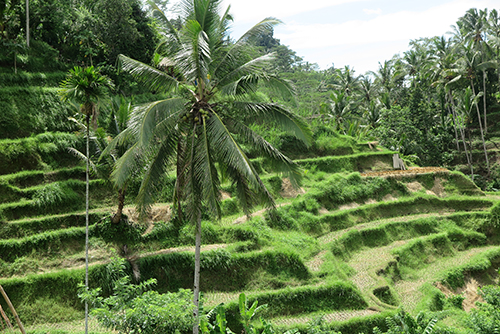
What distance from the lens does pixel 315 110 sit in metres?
42.1

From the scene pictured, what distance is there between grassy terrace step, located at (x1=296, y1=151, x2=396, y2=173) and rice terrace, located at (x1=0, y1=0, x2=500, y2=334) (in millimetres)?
130

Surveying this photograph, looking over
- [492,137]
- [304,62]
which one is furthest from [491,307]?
[304,62]

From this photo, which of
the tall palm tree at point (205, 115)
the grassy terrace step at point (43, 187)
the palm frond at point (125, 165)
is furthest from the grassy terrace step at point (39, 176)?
the palm frond at point (125, 165)

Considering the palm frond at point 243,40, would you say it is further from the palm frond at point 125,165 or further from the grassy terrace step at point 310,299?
the grassy terrace step at point 310,299

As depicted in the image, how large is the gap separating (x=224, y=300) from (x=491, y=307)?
9.15 meters

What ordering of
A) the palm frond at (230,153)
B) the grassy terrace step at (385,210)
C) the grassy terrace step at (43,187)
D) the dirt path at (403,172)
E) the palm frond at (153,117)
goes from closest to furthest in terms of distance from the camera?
1. the palm frond at (153,117)
2. the palm frond at (230,153)
3. the grassy terrace step at (43,187)
4. the grassy terrace step at (385,210)
5. the dirt path at (403,172)

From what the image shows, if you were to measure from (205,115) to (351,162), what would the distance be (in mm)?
18775

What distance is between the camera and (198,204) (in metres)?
10.2

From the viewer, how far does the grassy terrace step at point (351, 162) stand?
25.6m

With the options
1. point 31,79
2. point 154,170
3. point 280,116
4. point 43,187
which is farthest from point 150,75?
point 31,79

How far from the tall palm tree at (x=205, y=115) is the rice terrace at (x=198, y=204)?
0.18ft

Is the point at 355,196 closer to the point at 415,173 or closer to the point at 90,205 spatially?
the point at 415,173

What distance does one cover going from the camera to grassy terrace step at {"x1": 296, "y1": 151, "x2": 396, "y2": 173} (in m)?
25.6

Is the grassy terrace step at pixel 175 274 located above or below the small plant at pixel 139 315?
below
